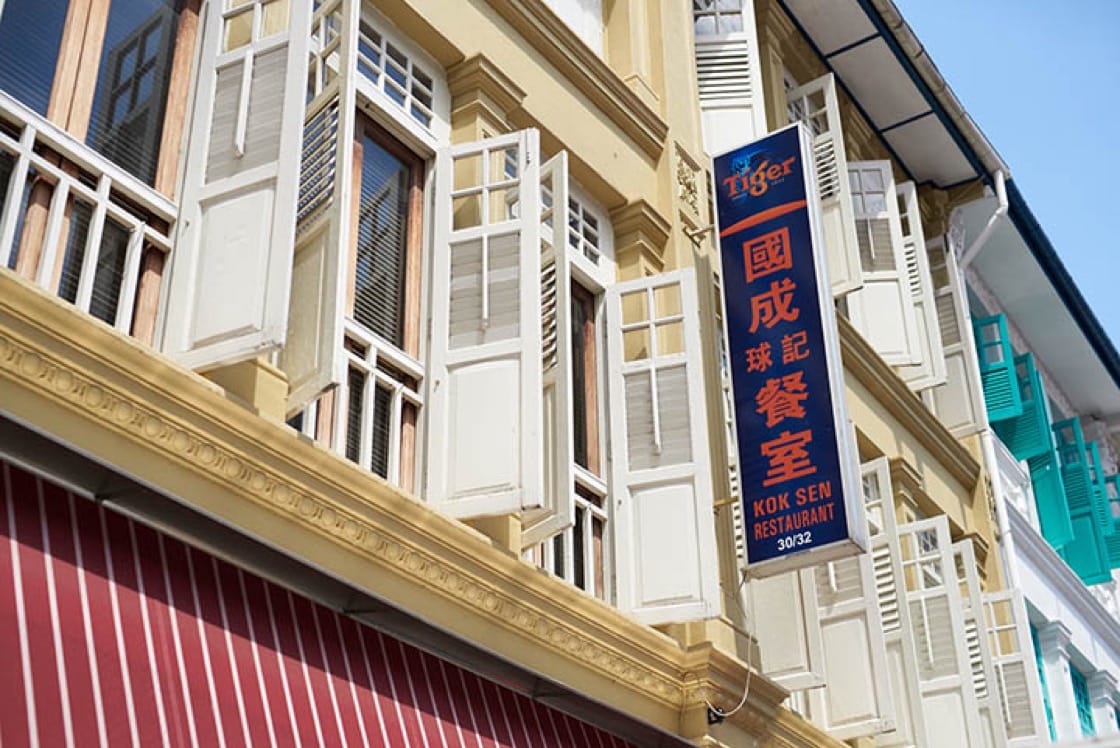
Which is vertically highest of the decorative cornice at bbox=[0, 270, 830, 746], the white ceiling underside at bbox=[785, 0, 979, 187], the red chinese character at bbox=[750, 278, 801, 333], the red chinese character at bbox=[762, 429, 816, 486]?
the white ceiling underside at bbox=[785, 0, 979, 187]

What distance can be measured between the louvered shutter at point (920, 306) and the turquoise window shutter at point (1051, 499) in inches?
131

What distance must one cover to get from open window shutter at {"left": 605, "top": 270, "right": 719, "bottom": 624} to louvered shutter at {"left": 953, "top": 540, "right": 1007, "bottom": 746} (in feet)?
10.5

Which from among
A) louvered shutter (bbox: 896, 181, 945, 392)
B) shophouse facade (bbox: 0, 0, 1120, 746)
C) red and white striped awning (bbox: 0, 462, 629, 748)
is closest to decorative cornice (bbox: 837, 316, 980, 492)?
louvered shutter (bbox: 896, 181, 945, 392)

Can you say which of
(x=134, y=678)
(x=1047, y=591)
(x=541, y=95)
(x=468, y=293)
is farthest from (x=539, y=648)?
(x=1047, y=591)

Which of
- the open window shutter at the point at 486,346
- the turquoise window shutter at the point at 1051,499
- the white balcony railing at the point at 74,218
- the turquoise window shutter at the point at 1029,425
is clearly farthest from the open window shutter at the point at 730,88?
the turquoise window shutter at the point at 1051,499

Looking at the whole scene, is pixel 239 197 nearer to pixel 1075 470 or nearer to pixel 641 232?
pixel 641 232

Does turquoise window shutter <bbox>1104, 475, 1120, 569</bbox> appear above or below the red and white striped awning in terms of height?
above

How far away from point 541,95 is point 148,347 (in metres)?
3.63

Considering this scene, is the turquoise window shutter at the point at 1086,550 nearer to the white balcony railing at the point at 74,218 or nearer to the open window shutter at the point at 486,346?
the open window shutter at the point at 486,346

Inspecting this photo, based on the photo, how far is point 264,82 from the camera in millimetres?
5160

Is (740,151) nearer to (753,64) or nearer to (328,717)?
(753,64)

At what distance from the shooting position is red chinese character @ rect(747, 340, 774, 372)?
7492 millimetres

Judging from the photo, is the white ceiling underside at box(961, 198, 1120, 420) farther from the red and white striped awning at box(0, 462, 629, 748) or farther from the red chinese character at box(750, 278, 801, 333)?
the red and white striped awning at box(0, 462, 629, 748)

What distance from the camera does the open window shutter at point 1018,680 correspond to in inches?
410
